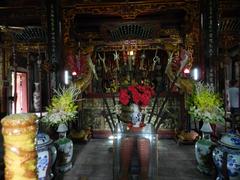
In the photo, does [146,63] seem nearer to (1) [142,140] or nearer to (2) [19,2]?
(2) [19,2]

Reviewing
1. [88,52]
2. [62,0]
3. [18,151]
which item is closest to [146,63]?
[88,52]

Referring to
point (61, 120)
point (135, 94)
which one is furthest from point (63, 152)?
point (135, 94)

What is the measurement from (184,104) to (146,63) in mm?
4963

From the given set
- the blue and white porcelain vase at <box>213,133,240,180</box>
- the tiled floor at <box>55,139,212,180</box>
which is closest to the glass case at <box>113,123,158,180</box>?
the tiled floor at <box>55,139,212,180</box>

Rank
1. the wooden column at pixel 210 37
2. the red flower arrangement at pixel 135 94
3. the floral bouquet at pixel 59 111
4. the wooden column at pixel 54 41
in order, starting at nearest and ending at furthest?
1. the red flower arrangement at pixel 135 94
2. the floral bouquet at pixel 59 111
3. the wooden column at pixel 210 37
4. the wooden column at pixel 54 41

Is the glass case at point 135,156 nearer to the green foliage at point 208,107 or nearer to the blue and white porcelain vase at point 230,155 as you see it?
the blue and white porcelain vase at point 230,155

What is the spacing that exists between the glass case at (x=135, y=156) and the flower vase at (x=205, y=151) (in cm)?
93

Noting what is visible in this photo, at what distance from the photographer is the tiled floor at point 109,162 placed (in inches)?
156

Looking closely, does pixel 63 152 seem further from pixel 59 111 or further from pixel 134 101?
pixel 134 101

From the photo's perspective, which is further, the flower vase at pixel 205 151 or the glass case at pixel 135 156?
the flower vase at pixel 205 151

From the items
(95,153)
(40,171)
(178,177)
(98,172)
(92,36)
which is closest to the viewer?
(40,171)

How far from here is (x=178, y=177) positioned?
389cm

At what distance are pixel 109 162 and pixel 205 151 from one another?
171 centimetres

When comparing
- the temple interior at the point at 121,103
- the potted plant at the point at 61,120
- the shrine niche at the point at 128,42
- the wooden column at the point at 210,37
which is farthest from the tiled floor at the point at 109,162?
the wooden column at the point at 210,37
